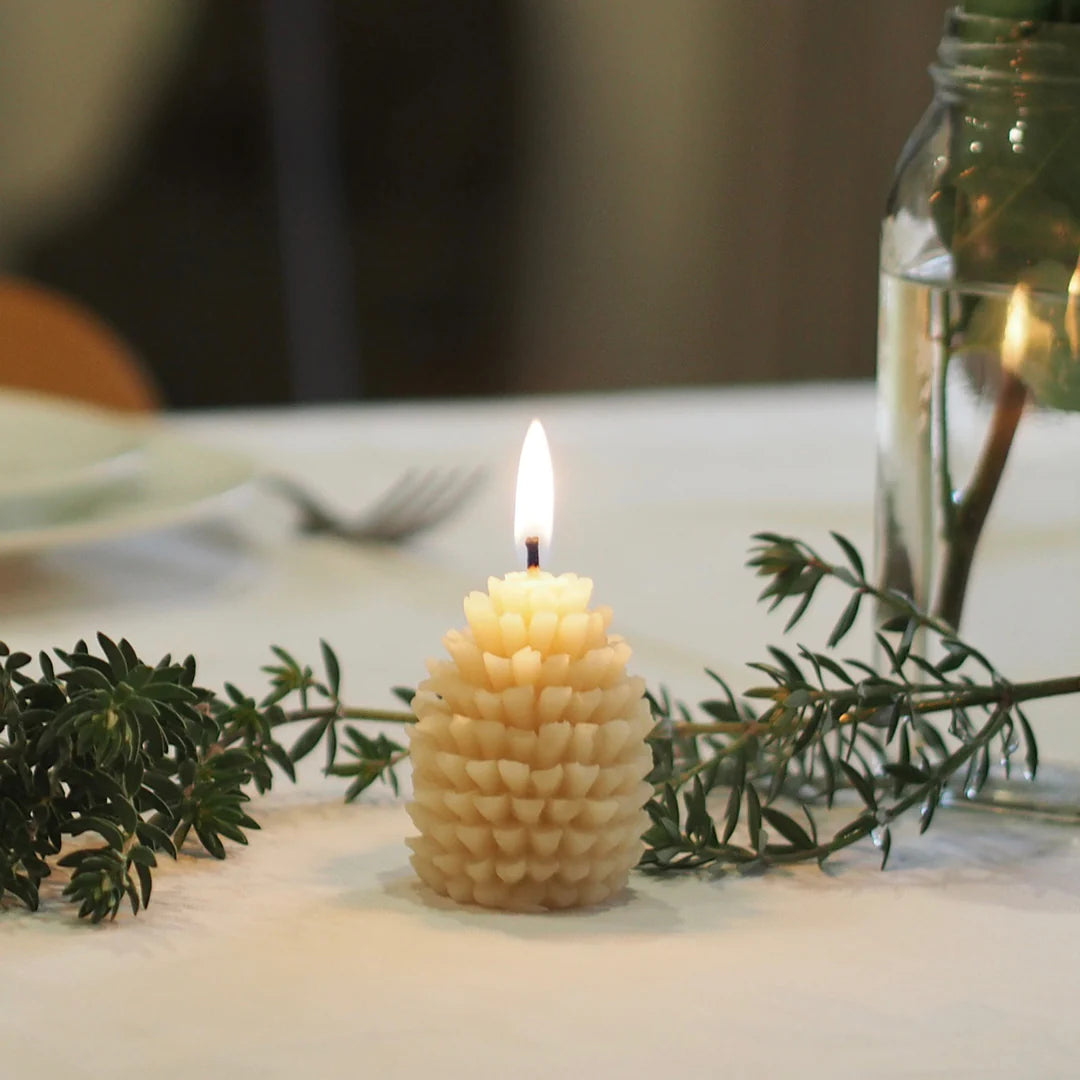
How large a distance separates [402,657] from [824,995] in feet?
1.20

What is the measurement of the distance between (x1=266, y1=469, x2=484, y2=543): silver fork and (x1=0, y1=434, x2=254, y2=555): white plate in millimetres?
48

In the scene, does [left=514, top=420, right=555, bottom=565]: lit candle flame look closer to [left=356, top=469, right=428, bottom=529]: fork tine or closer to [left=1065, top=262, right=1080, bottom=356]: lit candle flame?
[left=1065, top=262, right=1080, bottom=356]: lit candle flame

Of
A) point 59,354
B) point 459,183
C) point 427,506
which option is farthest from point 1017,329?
point 459,183

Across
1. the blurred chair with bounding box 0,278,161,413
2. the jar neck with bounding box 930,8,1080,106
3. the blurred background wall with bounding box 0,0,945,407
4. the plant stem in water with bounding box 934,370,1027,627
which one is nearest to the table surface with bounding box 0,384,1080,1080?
the plant stem in water with bounding box 934,370,1027,627

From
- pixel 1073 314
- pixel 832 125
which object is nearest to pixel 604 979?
pixel 1073 314

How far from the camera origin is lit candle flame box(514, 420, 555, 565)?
1.46 feet

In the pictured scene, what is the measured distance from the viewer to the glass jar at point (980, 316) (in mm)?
500

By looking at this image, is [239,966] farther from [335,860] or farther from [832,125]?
[832,125]

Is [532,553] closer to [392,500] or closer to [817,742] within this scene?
[817,742]

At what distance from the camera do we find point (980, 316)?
0.52 metres

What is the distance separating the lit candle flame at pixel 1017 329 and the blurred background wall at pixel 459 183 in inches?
94.8

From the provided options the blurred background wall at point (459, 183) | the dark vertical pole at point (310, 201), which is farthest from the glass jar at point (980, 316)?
the dark vertical pole at point (310, 201)

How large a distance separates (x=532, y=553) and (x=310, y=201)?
8.71ft

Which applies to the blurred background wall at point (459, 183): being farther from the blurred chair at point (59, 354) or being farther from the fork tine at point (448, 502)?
the fork tine at point (448, 502)
